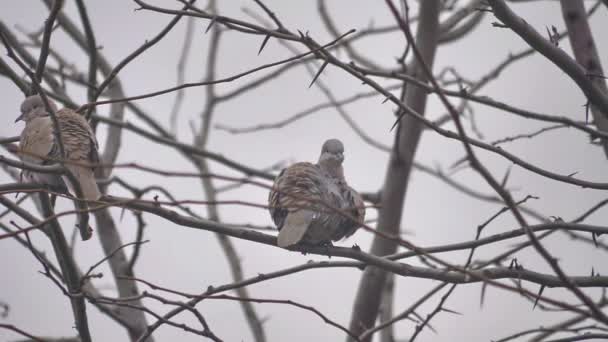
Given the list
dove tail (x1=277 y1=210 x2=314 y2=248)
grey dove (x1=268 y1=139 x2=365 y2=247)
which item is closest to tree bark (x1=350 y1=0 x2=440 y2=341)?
grey dove (x1=268 y1=139 x2=365 y2=247)

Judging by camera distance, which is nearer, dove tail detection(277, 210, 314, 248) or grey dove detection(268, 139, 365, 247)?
dove tail detection(277, 210, 314, 248)

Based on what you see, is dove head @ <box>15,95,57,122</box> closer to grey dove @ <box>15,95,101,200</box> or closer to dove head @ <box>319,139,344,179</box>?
grey dove @ <box>15,95,101,200</box>

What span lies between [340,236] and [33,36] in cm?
427

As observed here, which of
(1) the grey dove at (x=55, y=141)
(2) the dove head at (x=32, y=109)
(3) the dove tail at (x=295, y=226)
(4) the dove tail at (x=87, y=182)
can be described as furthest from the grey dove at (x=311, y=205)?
(2) the dove head at (x=32, y=109)

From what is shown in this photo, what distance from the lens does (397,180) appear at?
651 centimetres

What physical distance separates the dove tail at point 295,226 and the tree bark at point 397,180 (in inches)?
84.0

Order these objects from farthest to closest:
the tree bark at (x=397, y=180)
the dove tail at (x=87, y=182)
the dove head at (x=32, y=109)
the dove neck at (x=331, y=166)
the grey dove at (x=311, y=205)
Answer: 1. the tree bark at (x=397, y=180)
2. the dove neck at (x=331, y=166)
3. the dove head at (x=32, y=109)
4. the dove tail at (x=87, y=182)
5. the grey dove at (x=311, y=205)

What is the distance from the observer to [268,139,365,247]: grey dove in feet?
13.7

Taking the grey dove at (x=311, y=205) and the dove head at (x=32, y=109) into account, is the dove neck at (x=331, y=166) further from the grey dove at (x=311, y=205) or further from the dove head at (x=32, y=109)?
the dove head at (x=32, y=109)

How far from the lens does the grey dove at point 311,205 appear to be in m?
4.17

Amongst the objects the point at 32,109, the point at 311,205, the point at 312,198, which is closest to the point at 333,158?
Answer: the point at 312,198

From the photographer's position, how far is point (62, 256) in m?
3.59

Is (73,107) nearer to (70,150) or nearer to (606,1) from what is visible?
(70,150)

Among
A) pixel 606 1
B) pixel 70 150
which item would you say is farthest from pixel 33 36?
pixel 606 1
